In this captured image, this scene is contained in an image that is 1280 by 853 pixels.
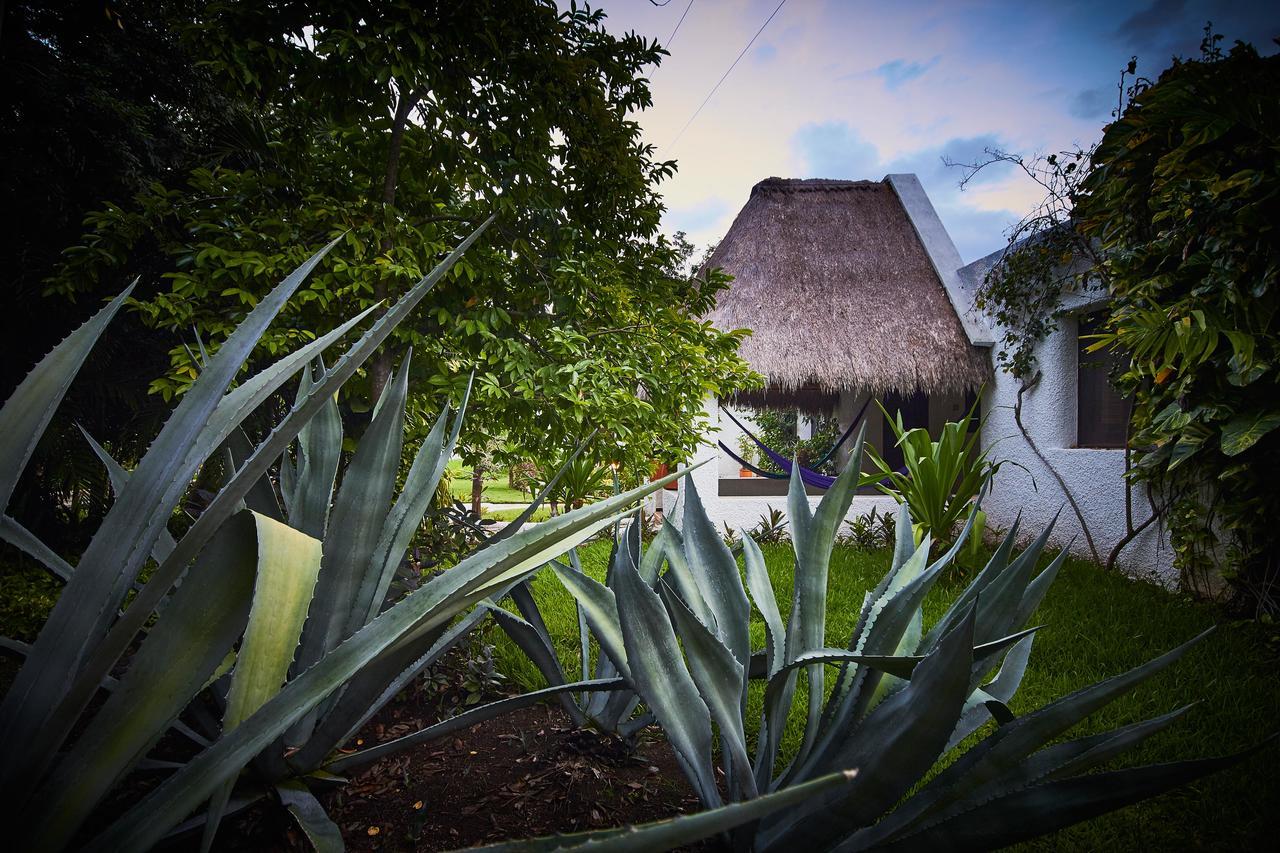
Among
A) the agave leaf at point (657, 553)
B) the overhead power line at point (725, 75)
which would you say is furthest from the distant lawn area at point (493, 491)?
the agave leaf at point (657, 553)

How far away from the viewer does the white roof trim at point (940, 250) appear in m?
5.66

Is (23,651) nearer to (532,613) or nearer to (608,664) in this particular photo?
(532,613)

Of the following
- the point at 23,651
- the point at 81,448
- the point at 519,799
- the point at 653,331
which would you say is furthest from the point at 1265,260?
the point at 81,448

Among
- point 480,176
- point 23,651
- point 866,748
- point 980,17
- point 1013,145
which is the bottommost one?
point 866,748

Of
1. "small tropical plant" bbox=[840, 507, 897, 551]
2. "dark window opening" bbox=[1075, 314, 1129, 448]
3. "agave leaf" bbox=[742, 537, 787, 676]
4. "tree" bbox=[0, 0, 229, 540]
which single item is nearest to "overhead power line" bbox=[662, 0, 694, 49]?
"tree" bbox=[0, 0, 229, 540]

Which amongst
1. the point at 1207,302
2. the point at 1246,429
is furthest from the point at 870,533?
the point at 1207,302

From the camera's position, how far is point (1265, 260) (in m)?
2.56

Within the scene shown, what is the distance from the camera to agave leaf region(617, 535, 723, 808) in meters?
0.79

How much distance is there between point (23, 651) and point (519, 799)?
2.22 ft

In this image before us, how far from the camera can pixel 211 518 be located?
0.55 metres

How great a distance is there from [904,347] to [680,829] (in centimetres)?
594

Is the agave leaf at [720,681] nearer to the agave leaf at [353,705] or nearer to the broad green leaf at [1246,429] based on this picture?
the agave leaf at [353,705]

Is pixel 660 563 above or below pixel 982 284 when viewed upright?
below

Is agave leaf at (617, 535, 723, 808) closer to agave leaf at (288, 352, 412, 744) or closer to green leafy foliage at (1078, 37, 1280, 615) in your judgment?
agave leaf at (288, 352, 412, 744)
